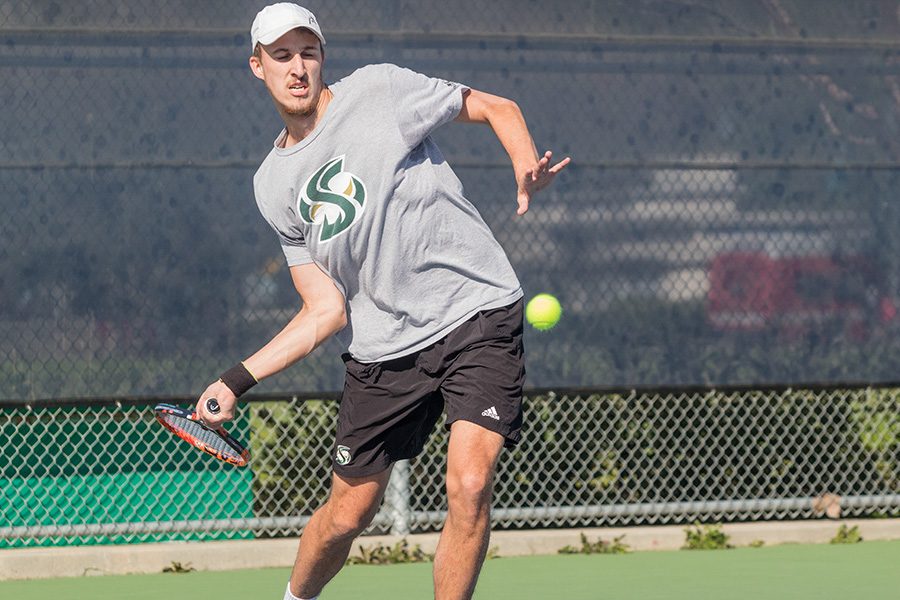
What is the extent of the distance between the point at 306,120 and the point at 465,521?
1.07m

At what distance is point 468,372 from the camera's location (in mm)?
3992

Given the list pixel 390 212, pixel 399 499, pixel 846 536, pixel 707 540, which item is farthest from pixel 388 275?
pixel 846 536

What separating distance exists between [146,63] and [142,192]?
0.47 meters

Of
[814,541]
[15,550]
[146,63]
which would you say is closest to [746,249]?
[814,541]

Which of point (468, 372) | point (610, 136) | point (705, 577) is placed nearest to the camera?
point (468, 372)

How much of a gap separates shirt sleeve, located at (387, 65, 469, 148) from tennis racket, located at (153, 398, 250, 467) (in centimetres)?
87

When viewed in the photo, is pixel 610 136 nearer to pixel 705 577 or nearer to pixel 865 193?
Result: pixel 865 193

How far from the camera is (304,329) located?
4117 millimetres

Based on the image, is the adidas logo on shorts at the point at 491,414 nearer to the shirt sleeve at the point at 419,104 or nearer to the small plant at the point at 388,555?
the shirt sleeve at the point at 419,104

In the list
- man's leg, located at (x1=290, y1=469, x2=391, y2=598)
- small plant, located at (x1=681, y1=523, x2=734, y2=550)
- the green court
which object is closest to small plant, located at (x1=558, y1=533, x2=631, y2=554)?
the green court

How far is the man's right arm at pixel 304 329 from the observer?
13.0 ft

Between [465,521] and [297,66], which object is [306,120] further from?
[465,521]

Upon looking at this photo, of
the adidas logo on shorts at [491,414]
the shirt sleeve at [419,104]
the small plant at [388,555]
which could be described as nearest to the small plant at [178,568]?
the small plant at [388,555]

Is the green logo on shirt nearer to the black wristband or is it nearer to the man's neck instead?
the man's neck
